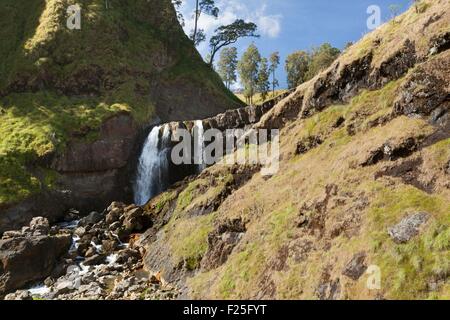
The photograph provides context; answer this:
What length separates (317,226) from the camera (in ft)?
58.7

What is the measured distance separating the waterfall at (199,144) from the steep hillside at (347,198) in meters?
13.8

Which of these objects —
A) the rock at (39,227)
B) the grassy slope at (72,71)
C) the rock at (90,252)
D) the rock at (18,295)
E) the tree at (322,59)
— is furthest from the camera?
the tree at (322,59)

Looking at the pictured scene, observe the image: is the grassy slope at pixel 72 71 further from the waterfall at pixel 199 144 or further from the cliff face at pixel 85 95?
the waterfall at pixel 199 144

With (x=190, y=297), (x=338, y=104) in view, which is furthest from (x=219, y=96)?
(x=190, y=297)

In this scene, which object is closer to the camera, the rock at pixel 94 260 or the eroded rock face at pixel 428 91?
the eroded rock face at pixel 428 91

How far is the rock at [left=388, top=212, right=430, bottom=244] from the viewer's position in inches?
560

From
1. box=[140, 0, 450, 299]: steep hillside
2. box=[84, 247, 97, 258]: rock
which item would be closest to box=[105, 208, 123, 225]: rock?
box=[84, 247, 97, 258]: rock

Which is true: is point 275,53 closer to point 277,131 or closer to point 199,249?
point 277,131

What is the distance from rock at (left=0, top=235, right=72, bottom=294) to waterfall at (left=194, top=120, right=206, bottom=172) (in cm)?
1812

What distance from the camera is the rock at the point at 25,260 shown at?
89.6 feet

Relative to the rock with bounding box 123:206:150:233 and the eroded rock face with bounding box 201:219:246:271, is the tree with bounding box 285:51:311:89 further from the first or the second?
the eroded rock face with bounding box 201:219:246:271

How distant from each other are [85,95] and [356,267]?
52934 millimetres

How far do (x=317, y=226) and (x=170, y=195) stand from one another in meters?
19.5

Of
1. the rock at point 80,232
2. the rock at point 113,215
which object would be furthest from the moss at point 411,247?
the rock at point 80,232
